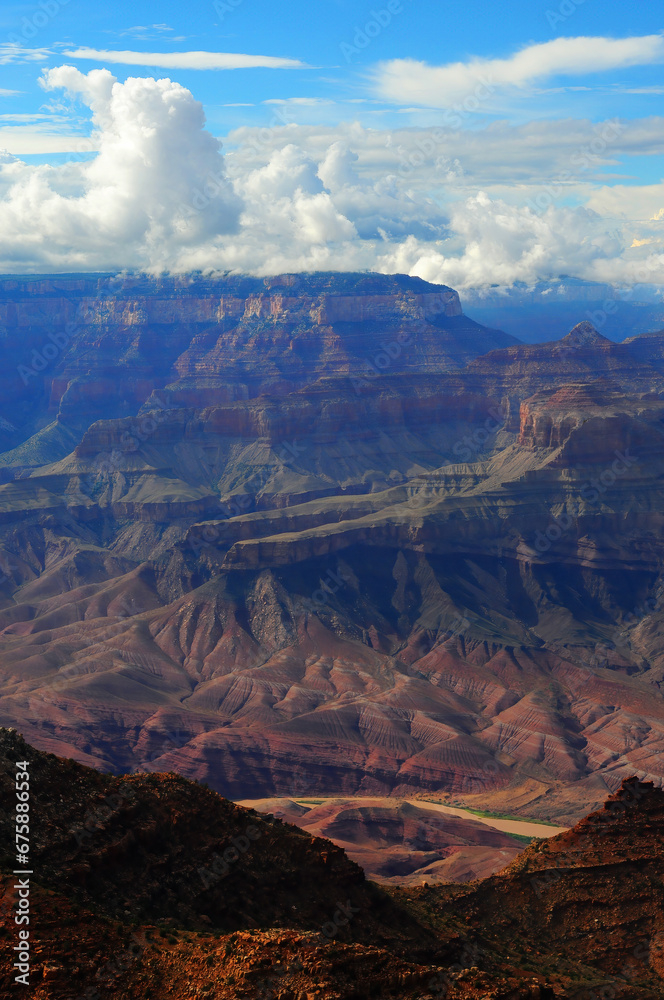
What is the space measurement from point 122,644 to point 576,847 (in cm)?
10852

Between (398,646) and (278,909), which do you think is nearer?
(278,909)

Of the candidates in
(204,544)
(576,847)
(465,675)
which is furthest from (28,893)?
(204,544)

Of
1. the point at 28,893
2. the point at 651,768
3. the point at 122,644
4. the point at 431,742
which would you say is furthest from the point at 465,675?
the point at 28,893

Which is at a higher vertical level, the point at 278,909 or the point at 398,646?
the point at 278,909

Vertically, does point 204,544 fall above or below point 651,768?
above

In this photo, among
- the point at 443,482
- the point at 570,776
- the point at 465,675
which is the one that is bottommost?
the point at 570,776

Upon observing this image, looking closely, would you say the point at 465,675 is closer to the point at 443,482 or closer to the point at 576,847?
the point at 443,482

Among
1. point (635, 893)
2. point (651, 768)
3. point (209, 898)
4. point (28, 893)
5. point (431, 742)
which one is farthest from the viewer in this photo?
point (431, 742)

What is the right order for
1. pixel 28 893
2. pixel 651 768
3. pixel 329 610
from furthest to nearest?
1. pixel 329 610
2. pixel 651 768
3. pixel 28 893

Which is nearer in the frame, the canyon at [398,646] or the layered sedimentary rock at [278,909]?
the layered sedimentary rock at [278,909]

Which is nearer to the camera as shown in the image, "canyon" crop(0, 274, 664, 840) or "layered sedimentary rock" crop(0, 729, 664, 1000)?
"layered sedimentary rock" crop(0, 729, 664, 1000)

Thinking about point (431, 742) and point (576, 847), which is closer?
point (576, 847)

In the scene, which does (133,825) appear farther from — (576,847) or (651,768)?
(651,768)

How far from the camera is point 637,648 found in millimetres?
154625
